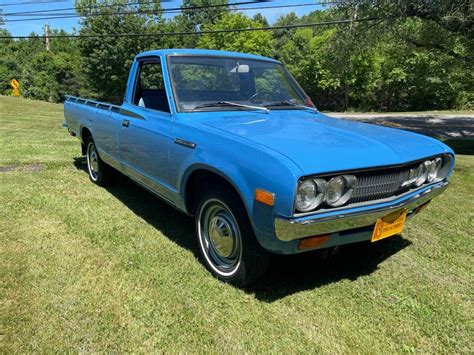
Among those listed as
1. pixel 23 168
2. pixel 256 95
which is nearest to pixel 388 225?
pixel 256 95

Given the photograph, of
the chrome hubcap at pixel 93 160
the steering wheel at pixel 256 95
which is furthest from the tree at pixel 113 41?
the steering wheel at pixel 256 95

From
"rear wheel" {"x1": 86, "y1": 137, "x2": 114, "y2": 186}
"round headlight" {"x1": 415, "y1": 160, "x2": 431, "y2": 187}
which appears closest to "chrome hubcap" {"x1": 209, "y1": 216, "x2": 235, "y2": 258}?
"round headlight" {"x1": 415, "y1": 160, "x2": 431, "y2": 187}

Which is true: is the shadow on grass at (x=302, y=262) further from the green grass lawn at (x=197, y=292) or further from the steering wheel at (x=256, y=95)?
the steering wheel at (x=256, y=95)

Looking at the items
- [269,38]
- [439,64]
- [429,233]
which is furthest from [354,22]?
[269,38]

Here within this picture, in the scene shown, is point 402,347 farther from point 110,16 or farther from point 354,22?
point 110,16

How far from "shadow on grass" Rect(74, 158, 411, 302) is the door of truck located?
55 cm

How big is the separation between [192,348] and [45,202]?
3460 mm

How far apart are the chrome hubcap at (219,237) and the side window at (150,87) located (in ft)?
4.09

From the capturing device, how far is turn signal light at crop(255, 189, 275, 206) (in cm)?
253

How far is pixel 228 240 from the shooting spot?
10.6 ft

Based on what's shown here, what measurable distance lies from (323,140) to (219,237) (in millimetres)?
1154

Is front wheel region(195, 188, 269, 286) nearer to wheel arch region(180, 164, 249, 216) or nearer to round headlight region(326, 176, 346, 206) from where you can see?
wheel arch region(180, 164, 249, 216)

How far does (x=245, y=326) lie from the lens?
9.16ft

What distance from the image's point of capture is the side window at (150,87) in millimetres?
4145
